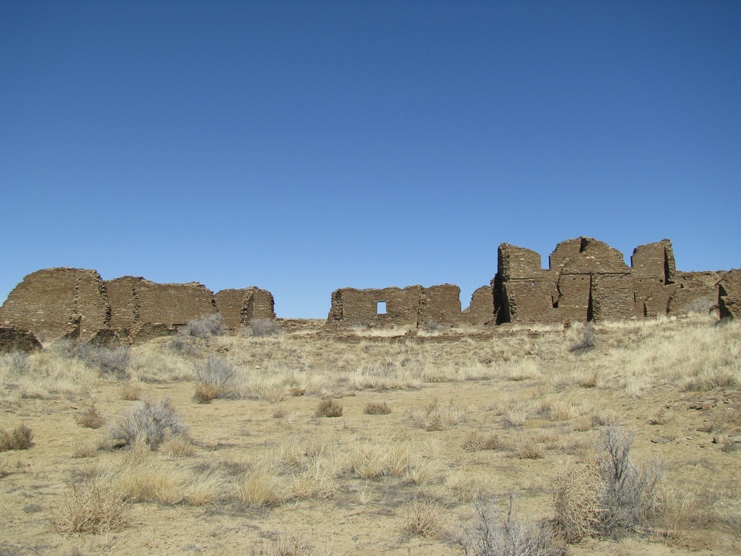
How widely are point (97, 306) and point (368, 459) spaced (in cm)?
2187

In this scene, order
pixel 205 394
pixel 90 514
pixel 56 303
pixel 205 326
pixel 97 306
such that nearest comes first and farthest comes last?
pixel 90 514, pixel 205 394, pixel 56 303, pixel 97 306, pixel 205 326

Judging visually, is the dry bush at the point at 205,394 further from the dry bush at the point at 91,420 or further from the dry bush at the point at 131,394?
the dry bush at the point at 91,420

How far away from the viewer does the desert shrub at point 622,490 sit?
4.90 meters

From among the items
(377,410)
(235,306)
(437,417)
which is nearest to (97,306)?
(235,306)

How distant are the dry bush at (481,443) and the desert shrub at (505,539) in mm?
4078

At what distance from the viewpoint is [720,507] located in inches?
205

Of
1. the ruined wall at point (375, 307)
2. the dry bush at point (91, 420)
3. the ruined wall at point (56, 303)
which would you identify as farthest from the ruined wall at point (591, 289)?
the dry bush at point (91, 420)

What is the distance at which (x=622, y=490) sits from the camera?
201 inches

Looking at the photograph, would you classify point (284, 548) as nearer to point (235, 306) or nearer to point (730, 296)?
point (730, 296)

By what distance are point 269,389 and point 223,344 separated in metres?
8.65

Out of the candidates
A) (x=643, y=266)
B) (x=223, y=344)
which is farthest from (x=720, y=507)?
(x=643, y=266)

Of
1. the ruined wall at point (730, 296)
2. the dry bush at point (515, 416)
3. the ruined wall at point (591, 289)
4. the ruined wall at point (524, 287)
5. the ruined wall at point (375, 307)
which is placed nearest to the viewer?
the dry bush at point (515, 416)

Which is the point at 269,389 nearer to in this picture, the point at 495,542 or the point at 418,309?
the point at 495,542

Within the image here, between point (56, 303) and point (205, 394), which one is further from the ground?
point (56, 303)
